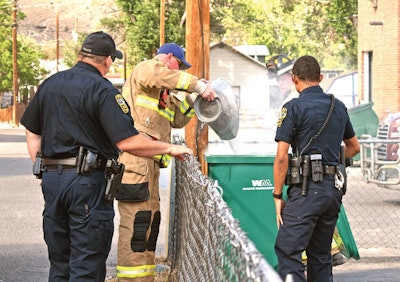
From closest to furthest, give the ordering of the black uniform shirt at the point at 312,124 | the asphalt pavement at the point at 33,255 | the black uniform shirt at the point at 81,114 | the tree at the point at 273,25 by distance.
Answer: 1. the black uniform shirt at the point at 81,114
2. the black uniform shirt at the point at 312,124
3. the asphalt pavement at the point at 33,255
4. the tree at the point at 273,25

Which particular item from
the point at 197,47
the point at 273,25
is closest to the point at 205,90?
the point at 197,47

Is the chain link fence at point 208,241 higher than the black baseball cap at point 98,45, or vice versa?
the black baseball cap at point 98,45

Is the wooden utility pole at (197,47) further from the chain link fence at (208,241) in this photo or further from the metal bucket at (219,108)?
the metal bucket at (219,108)

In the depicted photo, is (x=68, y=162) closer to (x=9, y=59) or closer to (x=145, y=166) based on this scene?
(x=145, y=166)

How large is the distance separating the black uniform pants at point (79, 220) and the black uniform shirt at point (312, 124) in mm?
1360

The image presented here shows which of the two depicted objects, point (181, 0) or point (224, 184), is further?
point (181, 0)

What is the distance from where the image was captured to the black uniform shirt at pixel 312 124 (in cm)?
670

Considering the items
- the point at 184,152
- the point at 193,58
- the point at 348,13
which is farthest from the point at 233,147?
the point at 348,13

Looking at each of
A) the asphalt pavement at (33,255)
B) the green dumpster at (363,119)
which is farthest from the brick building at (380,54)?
the asphalt pavement at (33,255)

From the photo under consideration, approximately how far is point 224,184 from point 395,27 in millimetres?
20818

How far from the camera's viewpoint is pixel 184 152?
639 centimetres

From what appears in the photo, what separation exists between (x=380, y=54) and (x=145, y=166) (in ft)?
75.3

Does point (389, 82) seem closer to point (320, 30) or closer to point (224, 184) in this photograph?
point (224, 184)

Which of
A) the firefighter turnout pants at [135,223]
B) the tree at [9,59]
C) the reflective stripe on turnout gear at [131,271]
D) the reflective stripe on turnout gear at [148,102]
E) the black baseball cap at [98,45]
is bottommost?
the reflective stripe on turnout gear at [131,271]
